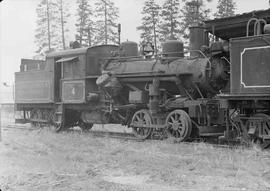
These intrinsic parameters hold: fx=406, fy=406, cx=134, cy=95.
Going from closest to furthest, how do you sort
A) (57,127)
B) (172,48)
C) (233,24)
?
(233,24) < (172,48) < (57,127)

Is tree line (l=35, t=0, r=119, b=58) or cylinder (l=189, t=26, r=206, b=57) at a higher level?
tree line (l=35, t=0, r=119, b=58)

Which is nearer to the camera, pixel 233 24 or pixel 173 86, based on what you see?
pixel 233 24

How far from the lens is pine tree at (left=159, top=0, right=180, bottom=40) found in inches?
567

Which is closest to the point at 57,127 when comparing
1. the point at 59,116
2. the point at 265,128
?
the point at 59,116

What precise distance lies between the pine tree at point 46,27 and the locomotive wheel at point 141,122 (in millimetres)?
8358

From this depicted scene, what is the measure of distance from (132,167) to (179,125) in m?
3.99

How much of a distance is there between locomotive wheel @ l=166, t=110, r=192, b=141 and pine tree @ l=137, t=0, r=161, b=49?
3754mm

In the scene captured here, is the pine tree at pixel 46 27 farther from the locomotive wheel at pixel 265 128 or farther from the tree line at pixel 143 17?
the locomotive wheel at pixel 265 128

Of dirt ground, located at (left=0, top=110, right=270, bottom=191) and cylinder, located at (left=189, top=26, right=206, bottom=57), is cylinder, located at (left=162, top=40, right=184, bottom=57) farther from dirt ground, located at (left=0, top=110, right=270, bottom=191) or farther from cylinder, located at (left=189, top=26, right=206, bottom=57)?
dirt ground, located at (left=0, top=110, right=270, bottom=191)

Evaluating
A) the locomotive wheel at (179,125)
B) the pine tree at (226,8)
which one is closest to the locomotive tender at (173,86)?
the locomotive wheel at (179,125)

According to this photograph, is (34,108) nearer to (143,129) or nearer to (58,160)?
(143,129)

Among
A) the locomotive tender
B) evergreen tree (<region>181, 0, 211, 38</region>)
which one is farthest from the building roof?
evergreen tree (<region>181, 0, 211, 38</region>)

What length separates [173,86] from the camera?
11.4 m

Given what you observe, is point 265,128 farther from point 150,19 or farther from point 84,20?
point 84,20
